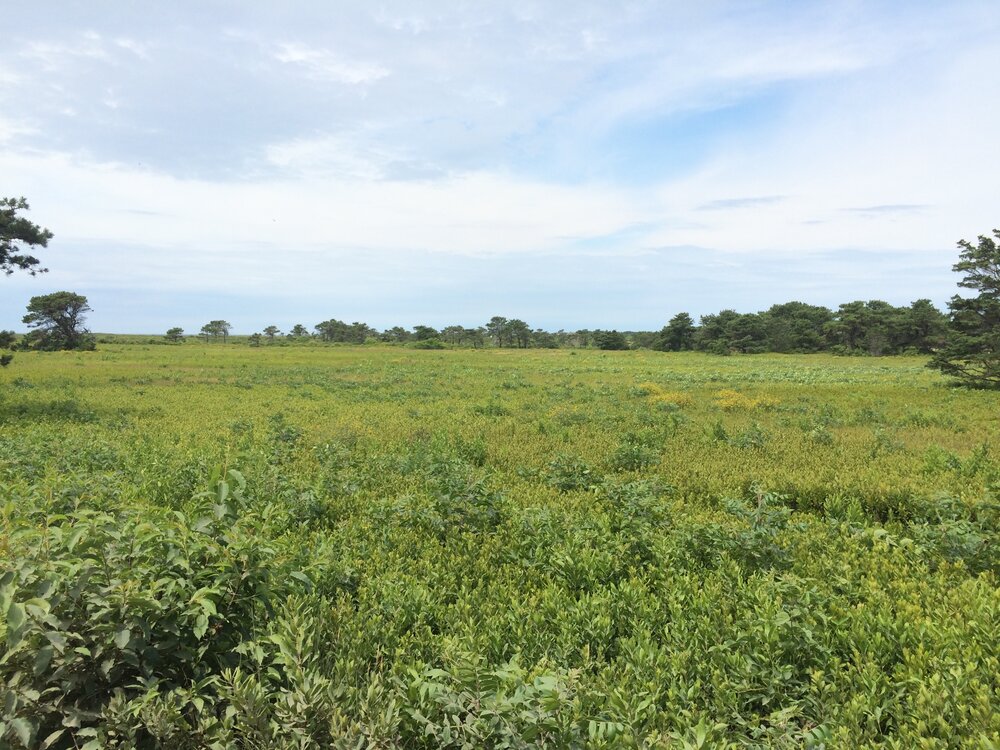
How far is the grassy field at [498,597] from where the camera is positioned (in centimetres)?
299

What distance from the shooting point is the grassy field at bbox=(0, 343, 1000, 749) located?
2.99 metres

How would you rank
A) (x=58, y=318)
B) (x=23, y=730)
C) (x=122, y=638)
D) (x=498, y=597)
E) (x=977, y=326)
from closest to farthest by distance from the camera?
(x=23, y=730) < (x=122, y=638) < (x=498, y=597) < (x=977, y=326) < (x=58, y=318)

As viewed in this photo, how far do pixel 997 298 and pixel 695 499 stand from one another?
25.8 metres

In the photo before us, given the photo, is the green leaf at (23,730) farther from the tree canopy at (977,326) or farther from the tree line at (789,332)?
the tree line at (789,332)

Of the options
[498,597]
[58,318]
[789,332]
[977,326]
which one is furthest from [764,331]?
[58,318]

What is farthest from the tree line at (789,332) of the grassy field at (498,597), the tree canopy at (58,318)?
the grassy field at (498,597)

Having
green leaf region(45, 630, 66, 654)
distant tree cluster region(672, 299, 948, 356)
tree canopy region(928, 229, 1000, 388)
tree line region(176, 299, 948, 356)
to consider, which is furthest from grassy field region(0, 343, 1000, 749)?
distant tree cluster region(672, 299, 948, 356)

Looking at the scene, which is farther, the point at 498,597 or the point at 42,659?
the point at 498,597

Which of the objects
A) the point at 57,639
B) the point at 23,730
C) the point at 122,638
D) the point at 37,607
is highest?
the point at 37,607

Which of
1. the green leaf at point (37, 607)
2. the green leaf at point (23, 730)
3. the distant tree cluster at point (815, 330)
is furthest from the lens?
the distant tree cluster at point (815, 330)

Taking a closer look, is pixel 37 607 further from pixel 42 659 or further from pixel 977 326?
pixel 977 326

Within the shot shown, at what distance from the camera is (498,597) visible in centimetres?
502

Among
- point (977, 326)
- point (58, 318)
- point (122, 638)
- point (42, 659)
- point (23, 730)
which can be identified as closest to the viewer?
point (23, 730)

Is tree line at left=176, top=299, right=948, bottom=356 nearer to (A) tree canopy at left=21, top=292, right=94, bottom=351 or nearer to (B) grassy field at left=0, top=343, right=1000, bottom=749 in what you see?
(A) tree canopy at left=21, top=292, right=94, bottom=351
